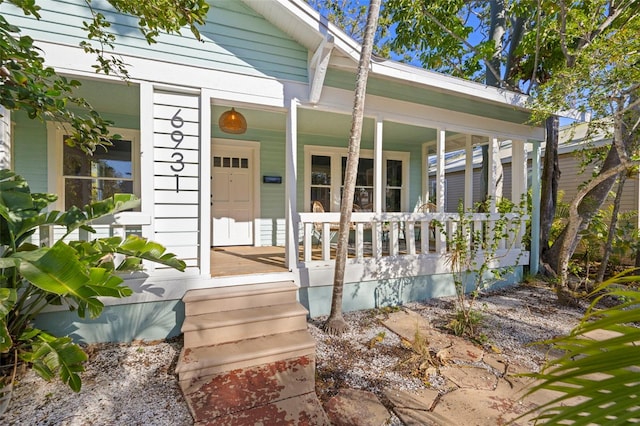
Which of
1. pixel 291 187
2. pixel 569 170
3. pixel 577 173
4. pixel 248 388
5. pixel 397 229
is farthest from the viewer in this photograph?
pixel 569 170

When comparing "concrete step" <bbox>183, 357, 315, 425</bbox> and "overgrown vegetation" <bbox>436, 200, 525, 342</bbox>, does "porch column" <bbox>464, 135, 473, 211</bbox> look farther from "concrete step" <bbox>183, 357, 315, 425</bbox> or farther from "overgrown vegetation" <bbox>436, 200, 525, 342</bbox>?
"concrete step" <bbox>183, 357, 315, 425</bbox>

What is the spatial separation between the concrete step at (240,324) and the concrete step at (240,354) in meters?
0.06

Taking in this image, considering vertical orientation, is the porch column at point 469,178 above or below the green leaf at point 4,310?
above

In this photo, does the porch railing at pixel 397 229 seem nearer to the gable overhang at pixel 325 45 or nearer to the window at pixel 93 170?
the gable overhang at pixel 325 45

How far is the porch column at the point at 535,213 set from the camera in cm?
522

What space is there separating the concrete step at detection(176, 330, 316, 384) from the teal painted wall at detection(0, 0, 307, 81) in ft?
9.62

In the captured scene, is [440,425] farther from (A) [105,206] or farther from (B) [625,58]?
(B) [625,58]

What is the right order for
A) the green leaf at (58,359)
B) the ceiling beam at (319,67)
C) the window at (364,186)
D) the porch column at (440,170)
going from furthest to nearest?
the window at (364,186) → the porch column at (440,170) → the ceiling beam at (319,67) → the green leaf at (58,359)

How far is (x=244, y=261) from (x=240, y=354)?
175cm

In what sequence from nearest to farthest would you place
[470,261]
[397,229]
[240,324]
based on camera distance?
[240,324] → [470,261] → [397,229]

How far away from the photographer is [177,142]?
3.16m

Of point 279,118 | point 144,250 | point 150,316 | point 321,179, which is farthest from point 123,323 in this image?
point 321,179

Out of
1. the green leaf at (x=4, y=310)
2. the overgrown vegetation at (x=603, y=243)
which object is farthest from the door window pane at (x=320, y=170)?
the green leaf at (x=4, y=310)

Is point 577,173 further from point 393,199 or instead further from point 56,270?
point 56,270
